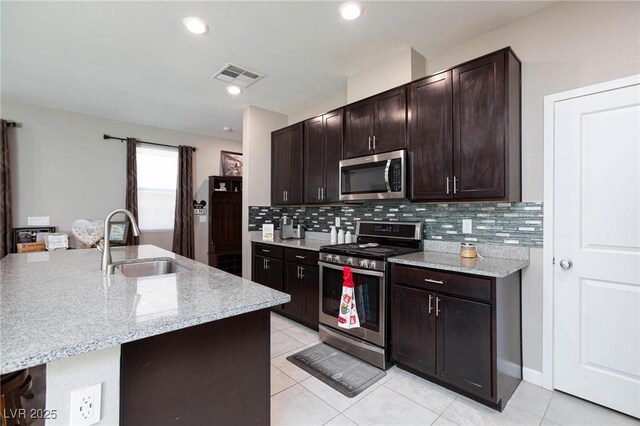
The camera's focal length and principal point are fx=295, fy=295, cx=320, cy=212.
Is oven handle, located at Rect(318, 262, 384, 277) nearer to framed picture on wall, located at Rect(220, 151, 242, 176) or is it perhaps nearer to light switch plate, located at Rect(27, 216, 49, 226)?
framed picture on wall, located at Rect(220, 151, 242, 176)

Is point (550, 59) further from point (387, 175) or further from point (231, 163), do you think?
point (231, 163)

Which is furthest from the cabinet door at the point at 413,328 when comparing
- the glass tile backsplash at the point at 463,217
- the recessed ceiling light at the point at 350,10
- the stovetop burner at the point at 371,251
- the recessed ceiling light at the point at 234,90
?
the recessed ceiling light at the point at 234,90

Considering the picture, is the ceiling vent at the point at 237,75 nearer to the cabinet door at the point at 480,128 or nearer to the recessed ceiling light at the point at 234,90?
the recessed ceiling light at the point at 234,90

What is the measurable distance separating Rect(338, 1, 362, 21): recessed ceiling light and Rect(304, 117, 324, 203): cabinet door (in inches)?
49.8

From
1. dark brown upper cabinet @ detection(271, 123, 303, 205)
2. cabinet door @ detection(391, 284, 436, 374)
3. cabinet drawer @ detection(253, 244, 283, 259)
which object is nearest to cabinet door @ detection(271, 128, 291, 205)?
dark brown upper cabinet @ detection(271, 123, 303, 205)

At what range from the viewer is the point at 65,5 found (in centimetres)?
Result: 206

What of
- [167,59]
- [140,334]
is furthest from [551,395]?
[167,59]

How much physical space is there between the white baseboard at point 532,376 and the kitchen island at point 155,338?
1.99 metres

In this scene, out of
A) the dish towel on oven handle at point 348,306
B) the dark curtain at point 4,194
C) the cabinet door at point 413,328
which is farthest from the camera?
the dark curtain at point 4,194

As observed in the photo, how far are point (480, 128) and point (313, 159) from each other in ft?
6.09

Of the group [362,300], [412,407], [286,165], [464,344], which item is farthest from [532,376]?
[286,165]

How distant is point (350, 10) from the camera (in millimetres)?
2129

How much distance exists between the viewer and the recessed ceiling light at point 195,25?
224cm

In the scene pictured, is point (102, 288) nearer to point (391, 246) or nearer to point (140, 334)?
point (140, 334)
